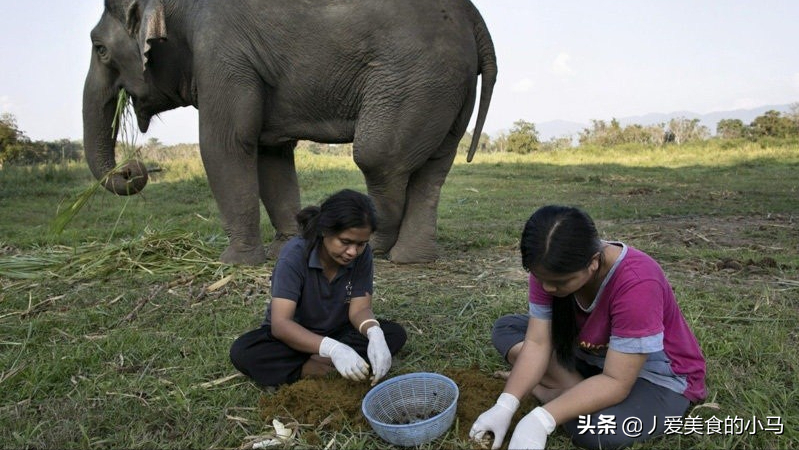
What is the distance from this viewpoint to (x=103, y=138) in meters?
5.62

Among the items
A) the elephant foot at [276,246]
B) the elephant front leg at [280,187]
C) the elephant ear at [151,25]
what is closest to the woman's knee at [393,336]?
the elephant foot at [276,246]

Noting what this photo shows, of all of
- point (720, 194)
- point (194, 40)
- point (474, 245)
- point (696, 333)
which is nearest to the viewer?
point (696, 333)

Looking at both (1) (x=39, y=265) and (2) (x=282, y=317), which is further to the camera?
(1) (x=39, y=265)

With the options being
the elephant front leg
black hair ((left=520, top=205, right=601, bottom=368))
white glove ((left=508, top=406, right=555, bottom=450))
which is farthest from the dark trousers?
the elephant front leg

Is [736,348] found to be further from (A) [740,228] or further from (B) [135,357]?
(A) [740,228]

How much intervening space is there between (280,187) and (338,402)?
3.54m

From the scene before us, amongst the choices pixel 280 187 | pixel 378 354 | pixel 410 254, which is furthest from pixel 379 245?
pixel 378 354

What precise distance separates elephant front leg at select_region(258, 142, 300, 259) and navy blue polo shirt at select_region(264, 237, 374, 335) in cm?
282

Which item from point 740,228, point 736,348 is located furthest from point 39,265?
point 740,228

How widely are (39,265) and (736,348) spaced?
511 centimetres

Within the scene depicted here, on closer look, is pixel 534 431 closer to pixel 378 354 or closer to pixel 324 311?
pixel 378 354

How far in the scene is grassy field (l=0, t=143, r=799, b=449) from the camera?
256 cm

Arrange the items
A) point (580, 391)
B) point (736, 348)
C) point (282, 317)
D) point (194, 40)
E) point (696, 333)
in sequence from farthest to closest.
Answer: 1. point (194, 40)
2. point (696, 333)
3. point (736, 348)
4. point (282, 317)
5. point (580, 391)

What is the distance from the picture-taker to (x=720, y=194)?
957 cm
